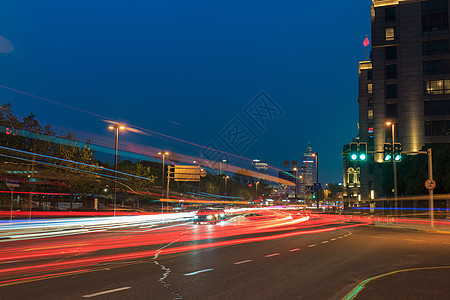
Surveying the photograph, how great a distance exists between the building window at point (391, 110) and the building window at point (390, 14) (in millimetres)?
15436

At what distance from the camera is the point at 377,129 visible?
68062 mm

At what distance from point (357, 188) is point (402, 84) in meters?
57.1

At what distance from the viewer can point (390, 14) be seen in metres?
69.3

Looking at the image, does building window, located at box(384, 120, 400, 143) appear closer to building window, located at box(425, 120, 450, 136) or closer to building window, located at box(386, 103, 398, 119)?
building window, located at box(386, 103, 398, 119)

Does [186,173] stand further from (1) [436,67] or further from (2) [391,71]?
(1) [436,67]

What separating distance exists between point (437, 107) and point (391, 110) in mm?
7586

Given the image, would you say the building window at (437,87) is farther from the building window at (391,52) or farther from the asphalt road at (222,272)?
the asphalt road at (222,272)

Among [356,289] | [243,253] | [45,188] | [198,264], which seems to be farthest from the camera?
[45,188]

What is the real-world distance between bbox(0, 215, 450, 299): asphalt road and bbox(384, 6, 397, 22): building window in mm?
63098

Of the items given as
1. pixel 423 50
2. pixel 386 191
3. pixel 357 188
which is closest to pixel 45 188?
pixel 386 191

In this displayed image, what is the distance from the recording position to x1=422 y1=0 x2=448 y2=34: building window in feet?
202

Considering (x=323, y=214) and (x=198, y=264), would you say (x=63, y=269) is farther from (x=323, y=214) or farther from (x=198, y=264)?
(x=323, y=214)

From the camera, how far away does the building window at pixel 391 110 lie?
6718 centimetres

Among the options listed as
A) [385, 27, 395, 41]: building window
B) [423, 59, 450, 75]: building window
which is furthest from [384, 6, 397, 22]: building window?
[423, 59, 450, 75]: building window
